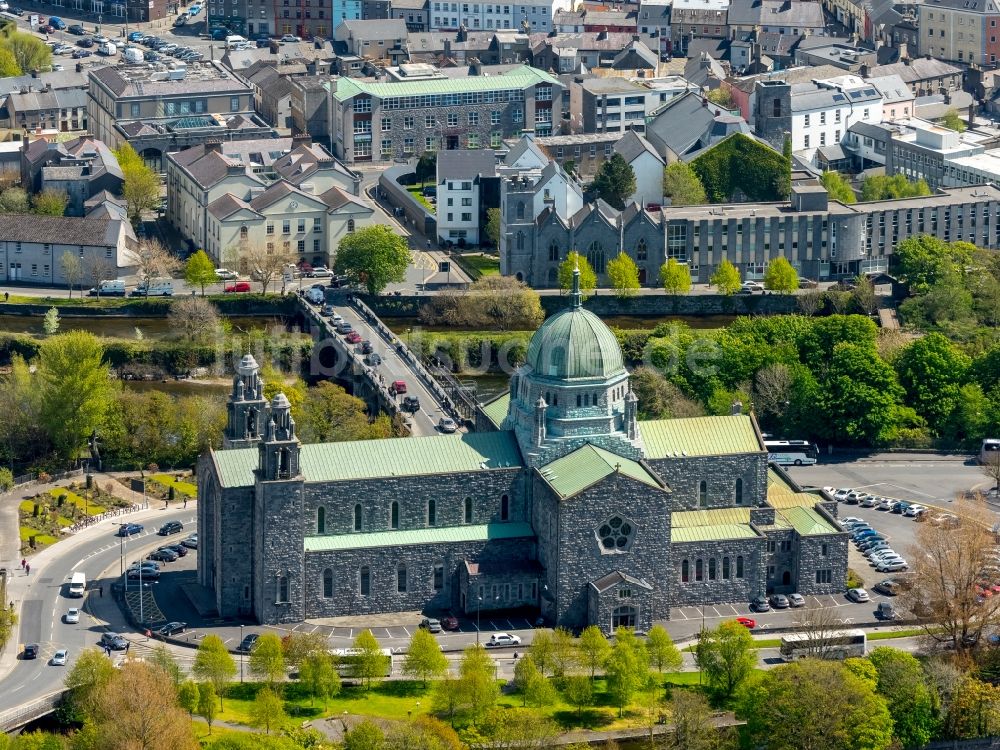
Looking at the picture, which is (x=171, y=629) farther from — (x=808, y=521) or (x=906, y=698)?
(x=906, y=698)

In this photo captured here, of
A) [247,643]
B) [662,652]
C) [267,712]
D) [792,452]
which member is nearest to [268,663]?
[267,712]

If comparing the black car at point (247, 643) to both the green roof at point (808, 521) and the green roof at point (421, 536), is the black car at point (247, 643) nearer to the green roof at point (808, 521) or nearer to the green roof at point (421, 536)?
the green roof at point (421, 536)

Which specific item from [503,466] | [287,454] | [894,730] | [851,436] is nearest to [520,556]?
[503,466]

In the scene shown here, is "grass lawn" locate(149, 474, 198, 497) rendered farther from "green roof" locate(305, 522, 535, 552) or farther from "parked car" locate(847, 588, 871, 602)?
"parked car" locate(847, 588, 871, 602)

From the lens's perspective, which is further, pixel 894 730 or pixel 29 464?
pixel 29 464

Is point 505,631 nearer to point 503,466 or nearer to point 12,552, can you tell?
point 503,466

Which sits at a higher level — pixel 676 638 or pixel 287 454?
pixel 287 454
